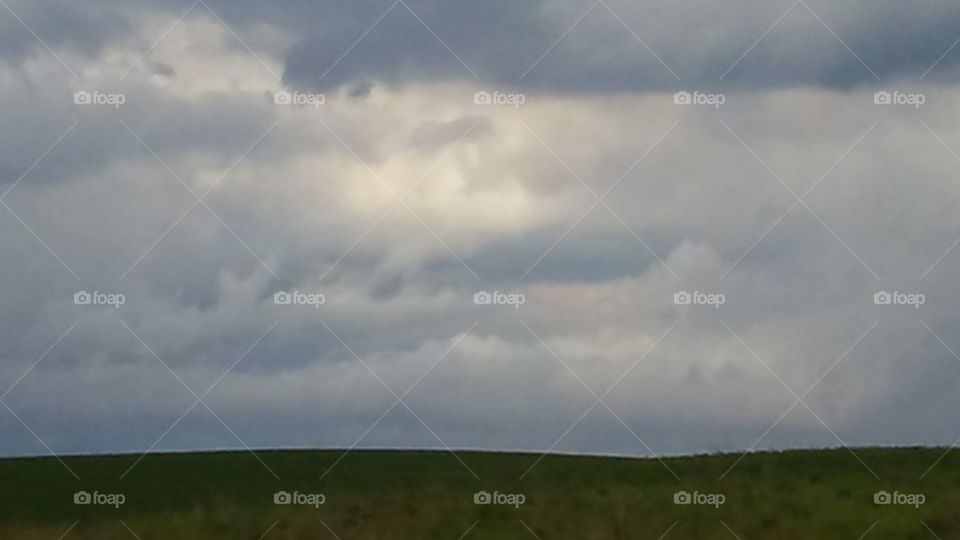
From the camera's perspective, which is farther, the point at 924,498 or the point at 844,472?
the point at 844,472

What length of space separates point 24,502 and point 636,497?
65.6ft

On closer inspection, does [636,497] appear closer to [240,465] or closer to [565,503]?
[565,503]

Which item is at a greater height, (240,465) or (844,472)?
(240,465)

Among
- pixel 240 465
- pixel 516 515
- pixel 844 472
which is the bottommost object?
pixel 516 515

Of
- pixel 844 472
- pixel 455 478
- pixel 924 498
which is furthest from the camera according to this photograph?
pixel 455 478

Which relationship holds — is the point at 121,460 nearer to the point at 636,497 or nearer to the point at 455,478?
the point at 455,478

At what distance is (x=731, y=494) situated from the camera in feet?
129

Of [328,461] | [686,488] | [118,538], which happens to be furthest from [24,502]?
[686,488]

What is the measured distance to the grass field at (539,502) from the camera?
35281 millimetres

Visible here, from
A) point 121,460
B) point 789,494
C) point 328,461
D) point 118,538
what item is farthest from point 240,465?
point 789,494

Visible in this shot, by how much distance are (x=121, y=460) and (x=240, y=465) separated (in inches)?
333

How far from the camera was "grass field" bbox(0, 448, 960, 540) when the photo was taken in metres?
35.3

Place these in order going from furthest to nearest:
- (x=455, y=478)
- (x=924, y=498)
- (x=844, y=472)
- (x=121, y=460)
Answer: (x=121, y=460)
(x=455, y=478)
(x=844, y=472)
(x=924, y=498)

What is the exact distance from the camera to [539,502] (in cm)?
3791
